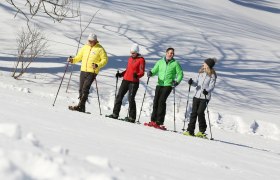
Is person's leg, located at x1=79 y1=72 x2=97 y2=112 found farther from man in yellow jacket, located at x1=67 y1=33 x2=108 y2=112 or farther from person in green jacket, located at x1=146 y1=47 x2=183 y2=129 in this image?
person in green jacket, located at x1=146 y1=47 x2=183 y2=129

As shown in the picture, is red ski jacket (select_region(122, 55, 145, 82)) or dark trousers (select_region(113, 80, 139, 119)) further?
dark trousers (select_region(113, 80, 139, 119))

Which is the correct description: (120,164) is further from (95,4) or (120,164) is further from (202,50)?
(95,4)

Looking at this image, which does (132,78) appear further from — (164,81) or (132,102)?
(164,81)

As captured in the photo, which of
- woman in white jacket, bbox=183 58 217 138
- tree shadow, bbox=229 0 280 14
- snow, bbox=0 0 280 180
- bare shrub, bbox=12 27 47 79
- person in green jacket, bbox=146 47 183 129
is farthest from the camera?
tree shadow, bbox=229 0 280 14

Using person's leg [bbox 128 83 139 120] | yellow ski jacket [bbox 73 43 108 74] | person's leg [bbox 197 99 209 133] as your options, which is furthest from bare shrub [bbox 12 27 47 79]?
person's leg [bbox 197 99 209 133]

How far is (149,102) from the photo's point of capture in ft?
48.0

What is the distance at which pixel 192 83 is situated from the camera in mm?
10117

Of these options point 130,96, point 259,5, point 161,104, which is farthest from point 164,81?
point 259,5

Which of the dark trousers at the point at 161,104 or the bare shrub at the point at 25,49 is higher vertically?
the bare shrub at the point at 25,49

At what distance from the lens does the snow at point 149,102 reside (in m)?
3.76

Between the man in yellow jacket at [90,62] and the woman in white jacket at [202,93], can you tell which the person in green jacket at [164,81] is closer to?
the woman in white jacket at [202,93]

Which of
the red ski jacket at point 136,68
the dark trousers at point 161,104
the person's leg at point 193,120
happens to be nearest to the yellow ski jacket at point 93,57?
the red ski jacket at point 136,68

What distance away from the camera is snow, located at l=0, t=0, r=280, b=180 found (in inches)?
148

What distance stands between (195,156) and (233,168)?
54 centimetres
